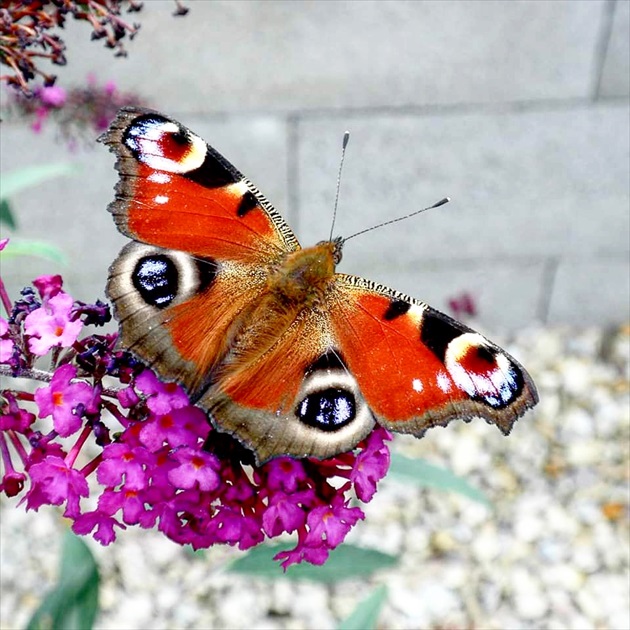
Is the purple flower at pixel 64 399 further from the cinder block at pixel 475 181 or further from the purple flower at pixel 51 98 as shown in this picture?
the cinder block at pixel 475 181

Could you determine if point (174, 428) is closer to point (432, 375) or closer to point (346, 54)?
point (432, 375)

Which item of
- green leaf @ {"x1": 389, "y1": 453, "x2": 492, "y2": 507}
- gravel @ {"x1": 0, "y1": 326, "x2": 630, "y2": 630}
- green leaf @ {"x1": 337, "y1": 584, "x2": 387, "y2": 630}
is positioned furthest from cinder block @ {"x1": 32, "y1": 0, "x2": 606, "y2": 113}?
green leaf @ {"x1": 337, "y1": 584, "x2": 387, "y2": 630}

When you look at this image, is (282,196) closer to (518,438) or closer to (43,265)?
(43,265)

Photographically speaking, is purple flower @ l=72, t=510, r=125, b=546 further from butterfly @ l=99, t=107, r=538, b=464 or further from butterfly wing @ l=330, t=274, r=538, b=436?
butterfly wing @ l=330, t=274, r=538, b=436

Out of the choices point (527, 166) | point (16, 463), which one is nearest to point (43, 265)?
point (16, 463)

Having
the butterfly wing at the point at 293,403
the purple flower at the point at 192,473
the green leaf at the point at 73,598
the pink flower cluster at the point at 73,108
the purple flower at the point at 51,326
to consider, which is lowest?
the green leaf at the point at 73,598

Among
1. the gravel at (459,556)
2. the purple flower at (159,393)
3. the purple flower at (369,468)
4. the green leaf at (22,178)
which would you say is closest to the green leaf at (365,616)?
the gravel at (459,556)
